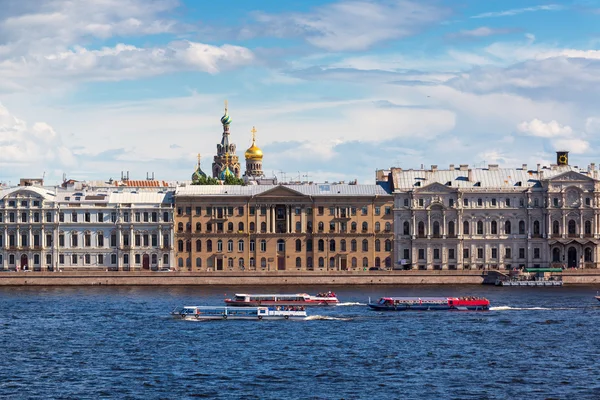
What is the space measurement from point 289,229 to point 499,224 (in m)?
18.4

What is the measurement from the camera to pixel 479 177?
12562cm

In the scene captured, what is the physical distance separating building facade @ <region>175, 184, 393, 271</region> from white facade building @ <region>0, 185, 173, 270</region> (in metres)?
2.68

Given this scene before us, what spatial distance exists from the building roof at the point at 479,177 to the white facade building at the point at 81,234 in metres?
21.3

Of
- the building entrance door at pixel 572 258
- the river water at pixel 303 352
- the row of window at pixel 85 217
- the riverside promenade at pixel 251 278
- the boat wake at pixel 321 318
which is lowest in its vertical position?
the river water at pixel 303 352

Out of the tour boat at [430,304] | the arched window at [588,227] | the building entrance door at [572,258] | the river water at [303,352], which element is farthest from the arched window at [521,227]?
the tour boat at [430,304]

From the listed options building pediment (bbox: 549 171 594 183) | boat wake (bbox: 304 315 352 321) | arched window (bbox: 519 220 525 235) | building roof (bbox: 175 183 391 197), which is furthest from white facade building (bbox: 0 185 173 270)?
boat wake (bbox: 304 315 352 321)

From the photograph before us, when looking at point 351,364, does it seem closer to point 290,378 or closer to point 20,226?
point 290,378

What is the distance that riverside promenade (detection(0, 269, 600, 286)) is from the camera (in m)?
116

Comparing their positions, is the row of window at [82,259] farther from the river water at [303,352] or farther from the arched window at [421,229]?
the arched window at [421,229]

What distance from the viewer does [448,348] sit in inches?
2852

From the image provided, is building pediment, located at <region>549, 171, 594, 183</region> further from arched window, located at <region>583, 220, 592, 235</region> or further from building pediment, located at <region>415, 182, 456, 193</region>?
building pediment, located at <region>415, 182, 456, 193</region>

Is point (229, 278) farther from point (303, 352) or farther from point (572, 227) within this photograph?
point (303, 352)

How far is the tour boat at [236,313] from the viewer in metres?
87.1

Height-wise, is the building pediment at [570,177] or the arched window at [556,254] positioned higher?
the building pediment at [570,177]
